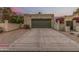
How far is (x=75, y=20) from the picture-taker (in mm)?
6305

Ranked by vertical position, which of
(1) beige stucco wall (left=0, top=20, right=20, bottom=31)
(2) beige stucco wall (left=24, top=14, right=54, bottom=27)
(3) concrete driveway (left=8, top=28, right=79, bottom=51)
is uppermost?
(2) beige stucco wall (left=24, top=14, right=54, bottom=27)

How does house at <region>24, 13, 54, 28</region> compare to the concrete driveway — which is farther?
house at <region>24, 13, 54, 28</region>

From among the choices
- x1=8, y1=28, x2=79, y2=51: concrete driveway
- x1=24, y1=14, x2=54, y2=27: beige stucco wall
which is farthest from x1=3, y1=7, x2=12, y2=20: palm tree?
x1=8, y1=28, x2=79, y2=51: concrete driveway

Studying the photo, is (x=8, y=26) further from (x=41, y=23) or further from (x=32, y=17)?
(x=41, y=23)

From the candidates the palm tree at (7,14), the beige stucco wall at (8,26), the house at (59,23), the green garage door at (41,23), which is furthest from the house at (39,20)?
the palm tree at (7,14)

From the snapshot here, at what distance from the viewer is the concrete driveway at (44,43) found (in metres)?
6.21

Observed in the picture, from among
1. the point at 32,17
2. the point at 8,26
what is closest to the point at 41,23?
the point at 32,17

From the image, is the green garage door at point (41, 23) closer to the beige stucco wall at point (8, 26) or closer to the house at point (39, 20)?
the house at point (39, 20)

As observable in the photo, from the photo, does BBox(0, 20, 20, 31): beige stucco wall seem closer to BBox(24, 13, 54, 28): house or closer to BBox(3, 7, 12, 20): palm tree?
BBox(3, 7, 12, 20): palm tree

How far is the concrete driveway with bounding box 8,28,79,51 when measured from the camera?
6.21 m

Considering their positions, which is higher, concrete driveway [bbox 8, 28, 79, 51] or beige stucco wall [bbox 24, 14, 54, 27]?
beige stucco wall [bbox 24, 14, 54, 27]
